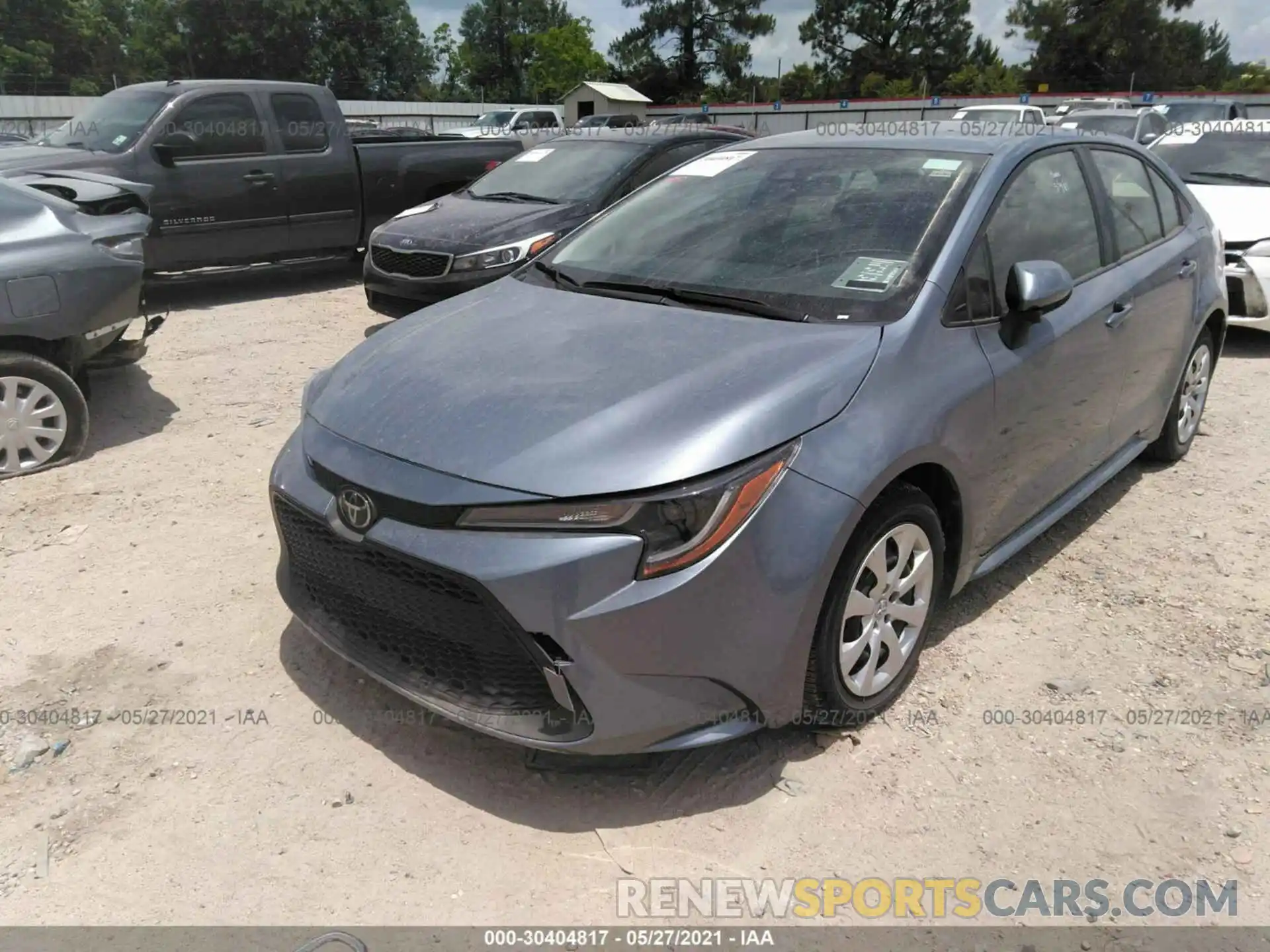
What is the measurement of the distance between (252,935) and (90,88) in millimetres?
64214

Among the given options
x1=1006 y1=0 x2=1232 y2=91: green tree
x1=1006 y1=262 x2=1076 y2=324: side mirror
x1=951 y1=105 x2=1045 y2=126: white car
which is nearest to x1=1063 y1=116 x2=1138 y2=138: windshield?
x1=951 y1=105 x2=1045 y2=126: white car

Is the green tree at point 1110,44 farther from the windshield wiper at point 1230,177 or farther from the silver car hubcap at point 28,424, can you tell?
the silver car hubcap at point 28,424

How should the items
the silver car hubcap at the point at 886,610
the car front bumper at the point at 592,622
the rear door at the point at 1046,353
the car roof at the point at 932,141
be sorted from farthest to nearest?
the car roof at the point at 932,141 < the rear door at the point at 1046,353 < the silver car hubcap at the point at 886,610 < the car front bumper at the point at 592,622

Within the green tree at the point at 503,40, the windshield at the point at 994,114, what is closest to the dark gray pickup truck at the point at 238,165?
the windshield at the point at 994,114

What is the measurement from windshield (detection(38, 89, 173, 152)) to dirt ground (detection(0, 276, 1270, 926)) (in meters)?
5.46

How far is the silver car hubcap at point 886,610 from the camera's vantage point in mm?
2744

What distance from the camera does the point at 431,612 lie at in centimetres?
250

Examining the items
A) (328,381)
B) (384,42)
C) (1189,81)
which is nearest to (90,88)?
(384,42)

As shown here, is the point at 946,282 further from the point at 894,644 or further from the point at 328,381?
the point at 328,381

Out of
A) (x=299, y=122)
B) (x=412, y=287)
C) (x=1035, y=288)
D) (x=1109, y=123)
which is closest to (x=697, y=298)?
(x=1035, y=288)

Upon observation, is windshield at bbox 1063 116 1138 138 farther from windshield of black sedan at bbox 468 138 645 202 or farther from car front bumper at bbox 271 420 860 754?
car front bumper at bbox 271 420 860 754

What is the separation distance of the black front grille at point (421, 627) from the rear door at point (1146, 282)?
2.71 metres

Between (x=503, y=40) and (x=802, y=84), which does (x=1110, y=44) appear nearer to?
(x=802, y=84)

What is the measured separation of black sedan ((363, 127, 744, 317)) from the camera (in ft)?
22.9
